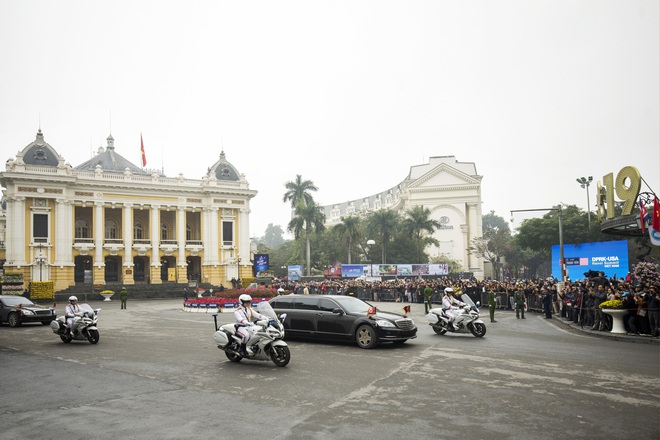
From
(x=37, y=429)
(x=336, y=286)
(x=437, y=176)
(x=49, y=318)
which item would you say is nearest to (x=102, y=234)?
(x=336, y=286)

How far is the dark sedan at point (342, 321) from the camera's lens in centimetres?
1391

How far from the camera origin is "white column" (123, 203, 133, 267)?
60.6 meters

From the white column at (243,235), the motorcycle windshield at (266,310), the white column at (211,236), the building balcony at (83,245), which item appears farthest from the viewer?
the white column at (243,235)

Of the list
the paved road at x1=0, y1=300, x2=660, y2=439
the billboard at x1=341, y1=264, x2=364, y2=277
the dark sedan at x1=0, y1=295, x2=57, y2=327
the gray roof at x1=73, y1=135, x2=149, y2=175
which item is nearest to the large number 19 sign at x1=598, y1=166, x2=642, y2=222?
the paved road at x1=0, y1=300, x2=660, y2=439

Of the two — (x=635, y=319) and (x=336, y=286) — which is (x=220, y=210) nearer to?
(x=336, y=286)

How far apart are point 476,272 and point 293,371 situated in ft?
252

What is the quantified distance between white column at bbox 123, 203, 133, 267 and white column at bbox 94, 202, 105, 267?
2478 millimetres

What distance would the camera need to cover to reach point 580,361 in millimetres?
11477

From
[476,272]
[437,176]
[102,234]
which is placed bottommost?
[476,272]

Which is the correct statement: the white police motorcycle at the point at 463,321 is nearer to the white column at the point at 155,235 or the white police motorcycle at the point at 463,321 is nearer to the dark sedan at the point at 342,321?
the dark sedan at the point at 342,321

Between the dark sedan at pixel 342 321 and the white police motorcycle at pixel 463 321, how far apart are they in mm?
2491

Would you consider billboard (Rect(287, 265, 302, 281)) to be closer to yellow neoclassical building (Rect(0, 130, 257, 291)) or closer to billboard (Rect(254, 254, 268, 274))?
billboard (Rect(254, 254, 268, 274))

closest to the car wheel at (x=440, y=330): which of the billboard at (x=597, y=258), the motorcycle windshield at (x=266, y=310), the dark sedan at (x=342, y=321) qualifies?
the dark sedan at (x=342, y=321)

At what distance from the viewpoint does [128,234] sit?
6106 cm
